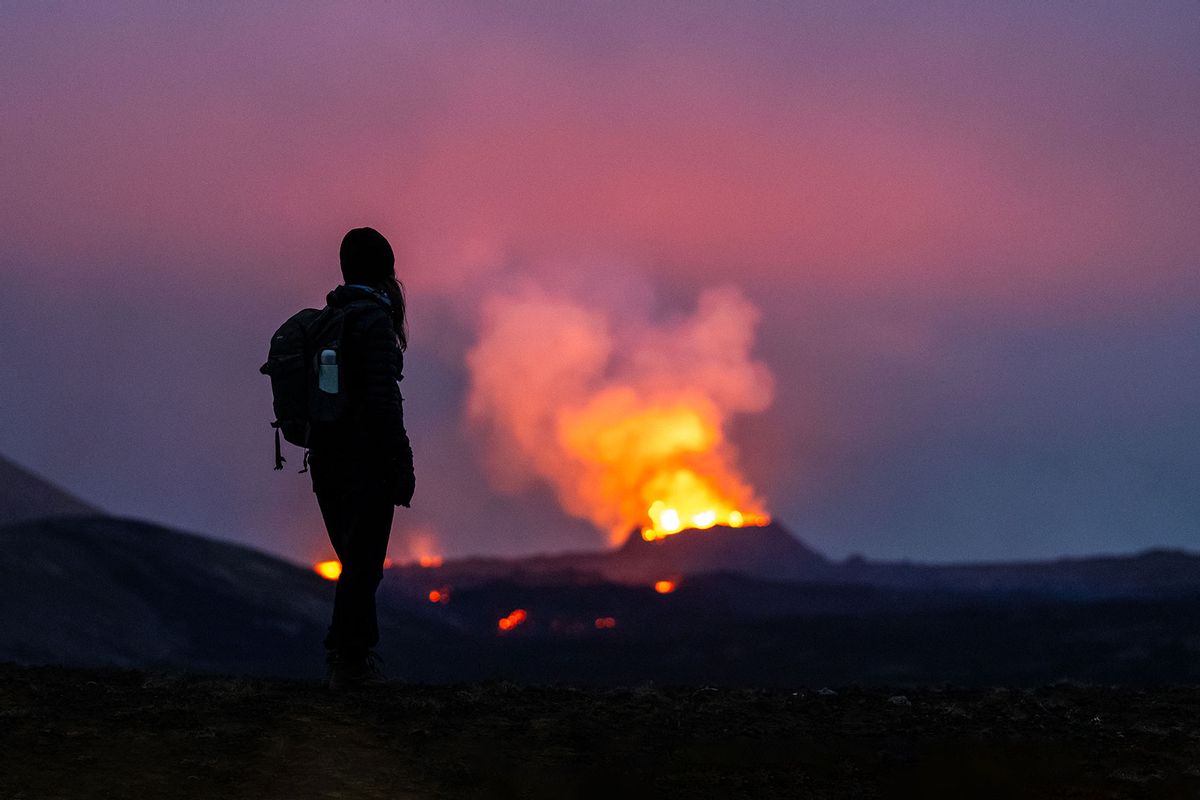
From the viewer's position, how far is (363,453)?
9.53 m

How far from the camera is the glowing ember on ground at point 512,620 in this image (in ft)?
294

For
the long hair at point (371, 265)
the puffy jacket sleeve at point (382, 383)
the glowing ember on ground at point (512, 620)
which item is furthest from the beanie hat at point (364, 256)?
the glowing ember on ground at point (512, 620)

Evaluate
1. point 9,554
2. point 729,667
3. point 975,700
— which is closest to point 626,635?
point 729,667

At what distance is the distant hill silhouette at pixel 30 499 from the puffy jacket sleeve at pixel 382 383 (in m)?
94.4

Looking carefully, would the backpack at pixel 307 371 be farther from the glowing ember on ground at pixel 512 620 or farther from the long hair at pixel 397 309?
the glowing ember on ground at pixel 512 620

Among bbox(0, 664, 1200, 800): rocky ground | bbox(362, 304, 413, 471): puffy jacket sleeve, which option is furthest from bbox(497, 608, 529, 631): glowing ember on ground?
bbox(362, 304, 413, 471): puffy jacket sleeve

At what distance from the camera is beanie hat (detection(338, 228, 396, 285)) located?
979cm

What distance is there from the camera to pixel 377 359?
937 cm

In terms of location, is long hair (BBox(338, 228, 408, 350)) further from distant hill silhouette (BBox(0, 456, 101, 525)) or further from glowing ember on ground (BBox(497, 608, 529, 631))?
distant hill silhouette (BBox(0, 456, 101, 525))

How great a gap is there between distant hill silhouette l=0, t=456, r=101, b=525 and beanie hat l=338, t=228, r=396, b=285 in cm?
9403

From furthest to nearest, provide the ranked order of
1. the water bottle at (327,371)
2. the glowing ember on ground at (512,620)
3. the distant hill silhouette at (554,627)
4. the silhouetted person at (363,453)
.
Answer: the glowing ember on ground at (512,620) < the distant hill silhouette at (554,627) < the silhouetted person at (363,453) < the water bottle at (327,371)

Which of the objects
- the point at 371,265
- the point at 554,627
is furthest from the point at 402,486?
the point at 554,627

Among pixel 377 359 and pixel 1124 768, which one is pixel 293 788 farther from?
pixel 1124 768

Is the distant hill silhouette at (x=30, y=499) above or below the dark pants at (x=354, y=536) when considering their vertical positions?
above
